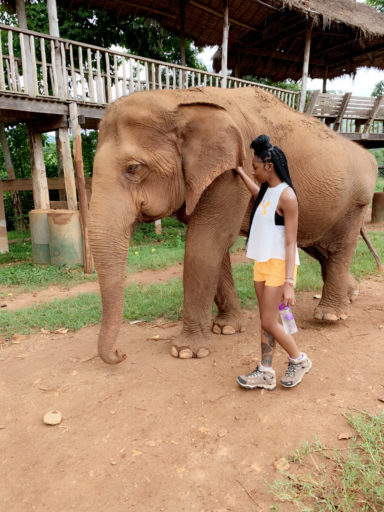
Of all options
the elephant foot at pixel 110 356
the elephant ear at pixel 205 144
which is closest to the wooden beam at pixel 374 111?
the elephant ear at pixel 205 144

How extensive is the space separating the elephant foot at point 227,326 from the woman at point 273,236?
1196mm

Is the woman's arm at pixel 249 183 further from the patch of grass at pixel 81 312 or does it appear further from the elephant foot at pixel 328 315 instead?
the patch of grass at pixel 81 312

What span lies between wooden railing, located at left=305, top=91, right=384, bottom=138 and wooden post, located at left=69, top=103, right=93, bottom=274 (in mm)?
7154

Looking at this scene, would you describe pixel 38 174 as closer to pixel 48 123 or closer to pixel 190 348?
pixel 48 123

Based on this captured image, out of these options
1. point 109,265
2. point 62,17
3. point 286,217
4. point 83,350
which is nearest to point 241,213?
point 286,217

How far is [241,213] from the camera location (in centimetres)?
320

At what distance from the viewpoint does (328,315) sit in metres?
3.90

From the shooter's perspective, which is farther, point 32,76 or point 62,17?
point 62,17

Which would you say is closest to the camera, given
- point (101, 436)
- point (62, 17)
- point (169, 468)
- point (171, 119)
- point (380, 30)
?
point (169, 468)

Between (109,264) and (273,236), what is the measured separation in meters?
1.09

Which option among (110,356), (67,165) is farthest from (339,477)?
(67,165)

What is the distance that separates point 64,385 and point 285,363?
5.59ft

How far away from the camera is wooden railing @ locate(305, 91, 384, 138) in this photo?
37.9ft

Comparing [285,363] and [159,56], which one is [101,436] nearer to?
[285,363]
